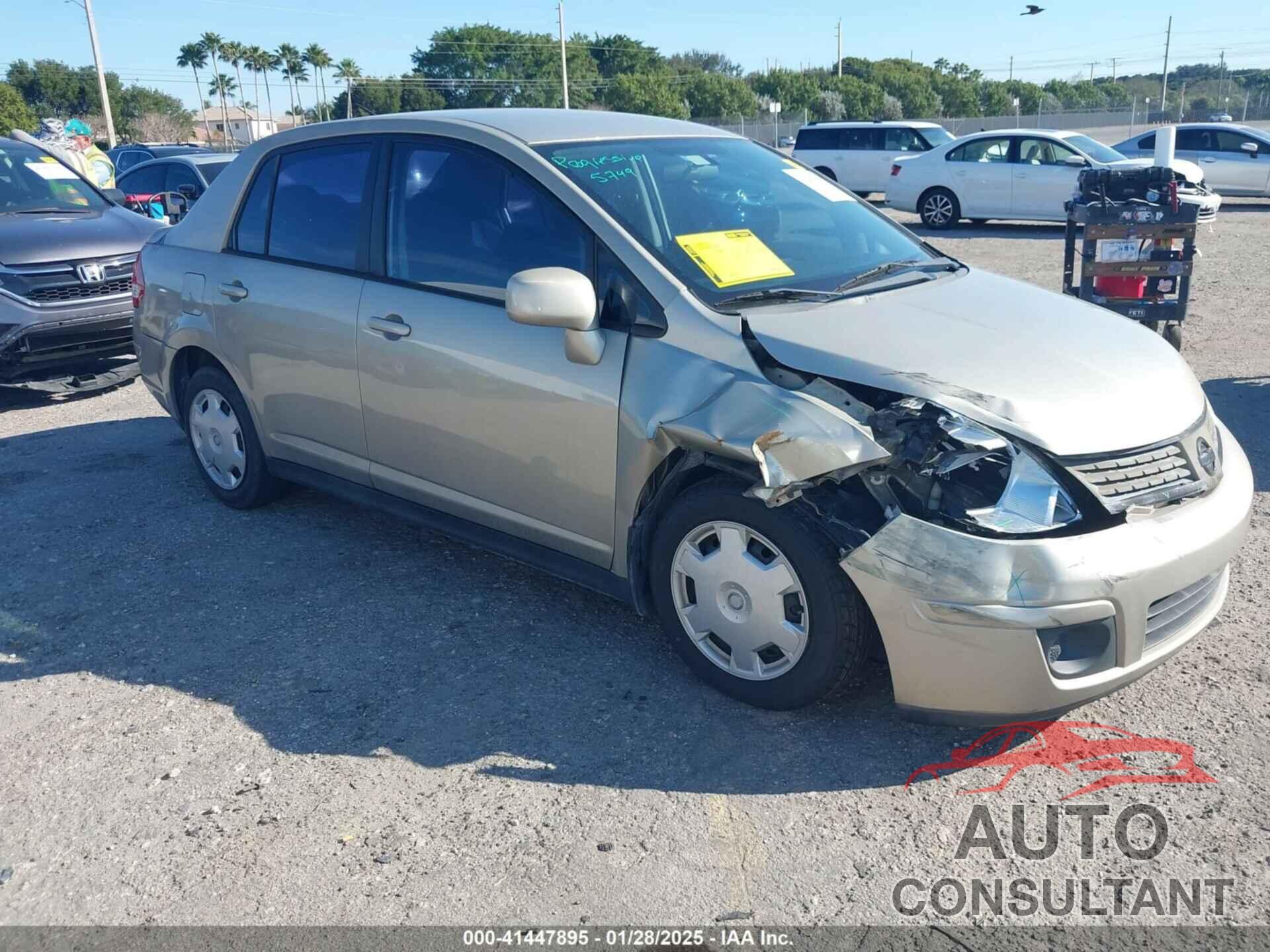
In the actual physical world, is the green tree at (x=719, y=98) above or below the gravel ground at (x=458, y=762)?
above

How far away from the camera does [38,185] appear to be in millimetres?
8859

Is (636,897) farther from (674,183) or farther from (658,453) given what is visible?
Answer: (674,183)

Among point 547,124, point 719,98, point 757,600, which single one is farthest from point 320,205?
point 719,98

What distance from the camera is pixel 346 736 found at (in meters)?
3.47

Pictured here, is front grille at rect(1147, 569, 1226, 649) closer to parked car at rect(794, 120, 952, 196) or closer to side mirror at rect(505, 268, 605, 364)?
side mirror at rect(505, 268, 605, 364)

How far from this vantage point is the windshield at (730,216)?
3725 millimetres

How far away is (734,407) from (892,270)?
1.19 m

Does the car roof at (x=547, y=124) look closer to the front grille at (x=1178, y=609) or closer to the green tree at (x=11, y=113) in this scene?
the front grille at (x=1178, y=609)

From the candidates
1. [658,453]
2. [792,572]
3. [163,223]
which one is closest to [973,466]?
[792,572]

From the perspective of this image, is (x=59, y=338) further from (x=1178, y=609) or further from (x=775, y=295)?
(x=1178, y=609)

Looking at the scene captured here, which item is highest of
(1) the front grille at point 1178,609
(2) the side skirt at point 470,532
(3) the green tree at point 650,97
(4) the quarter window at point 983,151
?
(3) the green tree at point 650,97

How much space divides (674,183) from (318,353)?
165 centimetres

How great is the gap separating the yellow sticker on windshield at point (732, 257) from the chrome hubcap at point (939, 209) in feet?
48.2

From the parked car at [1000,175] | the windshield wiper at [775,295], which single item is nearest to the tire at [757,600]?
the windshield wiper at [775,295]
